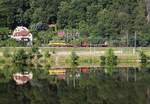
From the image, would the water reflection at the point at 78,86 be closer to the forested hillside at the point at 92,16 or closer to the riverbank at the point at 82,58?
the riverbank at the point at 82,58

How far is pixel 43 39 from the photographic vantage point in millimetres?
66750

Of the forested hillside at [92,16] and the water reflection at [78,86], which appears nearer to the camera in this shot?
the water reflection at [78,86]

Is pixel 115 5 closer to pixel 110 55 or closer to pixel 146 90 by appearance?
pixel 110 55

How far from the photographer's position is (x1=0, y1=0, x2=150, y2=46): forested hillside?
218 ft

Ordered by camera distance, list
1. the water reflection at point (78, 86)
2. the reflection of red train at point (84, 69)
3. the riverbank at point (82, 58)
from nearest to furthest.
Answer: the water reflection at point (78, 86) < the reflection of red train at point (84, 69) < the riverbank at point (82, 58)

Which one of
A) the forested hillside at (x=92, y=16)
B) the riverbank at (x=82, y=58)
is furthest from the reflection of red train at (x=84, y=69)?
the forested hillside at (x=92, y=16)

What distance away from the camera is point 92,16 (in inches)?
2923

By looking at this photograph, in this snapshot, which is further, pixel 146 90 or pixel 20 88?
pixel 20 88

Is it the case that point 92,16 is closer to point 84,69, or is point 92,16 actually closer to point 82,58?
point 82,58

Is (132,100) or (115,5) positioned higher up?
(115,5)

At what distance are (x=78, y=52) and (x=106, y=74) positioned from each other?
1204 centimetres

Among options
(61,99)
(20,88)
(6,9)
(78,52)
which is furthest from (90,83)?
(6,9)

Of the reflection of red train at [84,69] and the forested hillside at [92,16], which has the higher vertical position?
the forested hillside at [92,16]

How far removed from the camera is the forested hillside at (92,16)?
66500mm
